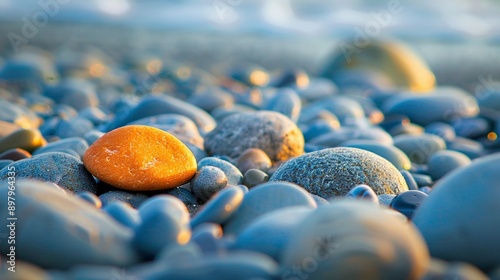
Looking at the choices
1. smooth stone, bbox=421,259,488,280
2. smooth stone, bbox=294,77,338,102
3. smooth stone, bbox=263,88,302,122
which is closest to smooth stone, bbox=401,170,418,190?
smooth stone, bbox=421,259,488,280

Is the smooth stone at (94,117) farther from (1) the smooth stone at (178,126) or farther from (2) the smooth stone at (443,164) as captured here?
(2) the smooth stone at (443,164)

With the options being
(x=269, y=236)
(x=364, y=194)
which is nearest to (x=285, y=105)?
(x=364, y=194)

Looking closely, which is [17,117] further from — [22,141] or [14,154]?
[14,154]

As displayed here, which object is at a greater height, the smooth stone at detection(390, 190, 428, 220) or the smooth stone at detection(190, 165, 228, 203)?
the smooth stone at detection(390, 190, 428, 220)

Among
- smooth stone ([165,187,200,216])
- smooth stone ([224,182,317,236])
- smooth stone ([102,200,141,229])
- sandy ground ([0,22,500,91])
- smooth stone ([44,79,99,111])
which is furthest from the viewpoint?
A: sandy ground ([0,22,500,91])

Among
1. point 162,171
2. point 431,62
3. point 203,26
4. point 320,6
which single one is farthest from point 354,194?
point 320,6

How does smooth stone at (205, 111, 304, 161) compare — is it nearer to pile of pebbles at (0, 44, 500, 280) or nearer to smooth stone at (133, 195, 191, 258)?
pile of pebbles at (0, 44, 500, 280)
